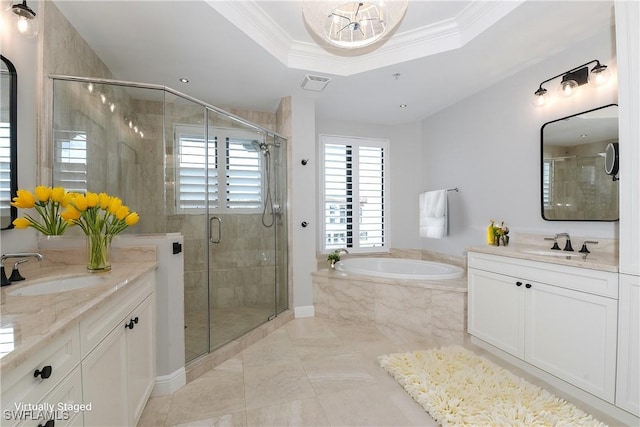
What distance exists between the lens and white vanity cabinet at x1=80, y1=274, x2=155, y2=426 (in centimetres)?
106

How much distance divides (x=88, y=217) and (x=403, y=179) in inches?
146

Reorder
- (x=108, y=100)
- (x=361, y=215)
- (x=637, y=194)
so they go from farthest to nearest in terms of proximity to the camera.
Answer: (x=361, y=215), (x=108, y=100), (x=637, y=194)

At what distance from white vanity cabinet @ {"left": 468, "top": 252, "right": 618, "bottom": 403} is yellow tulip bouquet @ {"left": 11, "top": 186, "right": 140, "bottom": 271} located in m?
2.60

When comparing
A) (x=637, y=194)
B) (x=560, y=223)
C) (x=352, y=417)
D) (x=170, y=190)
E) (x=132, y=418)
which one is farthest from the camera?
(x=560, y=223)

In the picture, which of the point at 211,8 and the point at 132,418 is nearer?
the point at 132,418

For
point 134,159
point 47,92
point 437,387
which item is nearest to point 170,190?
point 134,159

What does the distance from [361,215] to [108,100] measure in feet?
10.0

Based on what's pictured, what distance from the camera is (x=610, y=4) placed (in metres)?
1.83

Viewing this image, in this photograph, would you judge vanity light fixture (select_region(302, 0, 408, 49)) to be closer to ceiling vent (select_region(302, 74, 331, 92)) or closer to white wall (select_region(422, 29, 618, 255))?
ceiling vent (select_region(302, 74, 331, 92))

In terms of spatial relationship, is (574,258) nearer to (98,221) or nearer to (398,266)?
(398,266)

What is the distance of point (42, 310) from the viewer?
954 millimetres

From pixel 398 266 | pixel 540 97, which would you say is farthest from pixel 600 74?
pixel 398 266

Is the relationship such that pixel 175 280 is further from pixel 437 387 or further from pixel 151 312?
pixel 437 387

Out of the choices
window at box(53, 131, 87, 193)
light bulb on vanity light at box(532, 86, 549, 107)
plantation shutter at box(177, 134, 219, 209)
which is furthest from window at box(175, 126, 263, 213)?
light bulb on vanity light at box(532, 86, 549, 107)
